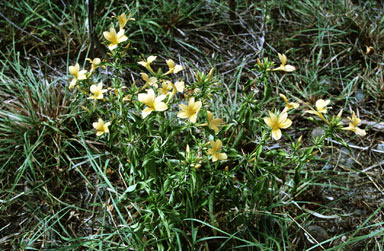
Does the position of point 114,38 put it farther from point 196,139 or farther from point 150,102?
point 196,139

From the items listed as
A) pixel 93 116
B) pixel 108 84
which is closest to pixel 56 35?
pixel 108 84

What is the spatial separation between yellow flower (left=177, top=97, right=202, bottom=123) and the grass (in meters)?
0.11

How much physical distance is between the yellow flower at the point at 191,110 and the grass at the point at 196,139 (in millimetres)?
106

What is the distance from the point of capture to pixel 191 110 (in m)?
1.63

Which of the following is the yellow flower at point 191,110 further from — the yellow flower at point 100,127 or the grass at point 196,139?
the yellow flower at point 100,127

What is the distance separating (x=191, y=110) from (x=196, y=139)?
0.99ft

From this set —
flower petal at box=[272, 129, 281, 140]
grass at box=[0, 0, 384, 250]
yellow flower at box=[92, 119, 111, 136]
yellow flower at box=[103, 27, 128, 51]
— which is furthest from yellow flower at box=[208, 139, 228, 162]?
→ yellow flower at box=[103, 27, 128, 51]

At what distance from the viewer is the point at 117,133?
6.03ft

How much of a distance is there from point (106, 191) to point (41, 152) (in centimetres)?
48

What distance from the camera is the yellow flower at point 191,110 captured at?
1.61 metres

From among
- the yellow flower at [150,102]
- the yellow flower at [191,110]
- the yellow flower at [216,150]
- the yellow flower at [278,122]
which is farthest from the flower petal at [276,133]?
the yellow flower at [150,102]

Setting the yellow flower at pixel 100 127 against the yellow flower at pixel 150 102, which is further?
the yellow flower at pixel 100 127

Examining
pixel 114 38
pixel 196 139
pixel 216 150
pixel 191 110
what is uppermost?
pixel 114 38

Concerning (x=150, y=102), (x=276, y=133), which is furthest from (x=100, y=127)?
(x=276, y=133)
